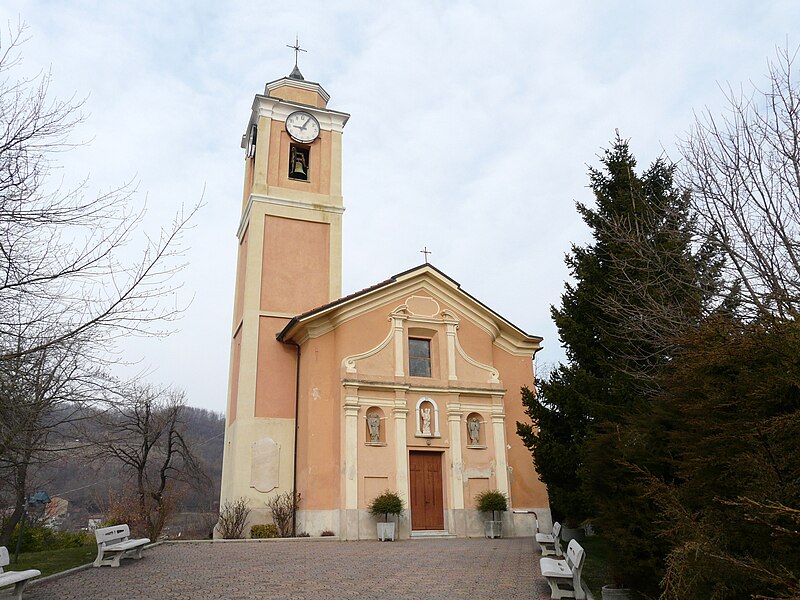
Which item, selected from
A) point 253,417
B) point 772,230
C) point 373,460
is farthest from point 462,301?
point 772,230

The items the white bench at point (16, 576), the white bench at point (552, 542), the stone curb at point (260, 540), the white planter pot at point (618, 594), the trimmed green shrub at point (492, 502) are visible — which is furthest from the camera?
the trimmed green shrub at point (492, 502)

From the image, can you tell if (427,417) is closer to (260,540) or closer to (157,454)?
(260,540)

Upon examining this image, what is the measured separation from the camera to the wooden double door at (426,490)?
60.8 ft

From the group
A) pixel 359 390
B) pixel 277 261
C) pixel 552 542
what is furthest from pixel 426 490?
pixel 277 261

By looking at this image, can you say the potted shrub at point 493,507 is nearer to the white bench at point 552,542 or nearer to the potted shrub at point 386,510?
the potted shrub at point 386,510

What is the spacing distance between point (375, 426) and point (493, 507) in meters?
4.13

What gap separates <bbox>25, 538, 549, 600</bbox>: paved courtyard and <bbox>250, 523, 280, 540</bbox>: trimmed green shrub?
3918 millimetres

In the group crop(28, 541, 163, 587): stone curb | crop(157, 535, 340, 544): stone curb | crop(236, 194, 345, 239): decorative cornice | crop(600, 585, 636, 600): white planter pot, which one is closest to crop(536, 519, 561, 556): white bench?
crop(600, 585, 636, 600): white planter pot

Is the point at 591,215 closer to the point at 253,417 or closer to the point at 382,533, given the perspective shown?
the point at 382,533

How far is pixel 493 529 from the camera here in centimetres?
1806

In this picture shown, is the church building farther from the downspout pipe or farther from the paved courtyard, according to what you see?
the paved courtyard

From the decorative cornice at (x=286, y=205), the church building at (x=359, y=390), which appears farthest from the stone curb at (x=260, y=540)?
the decorative cornice at (x=286, y=205)

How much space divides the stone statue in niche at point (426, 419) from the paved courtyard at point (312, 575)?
5301 millimetres

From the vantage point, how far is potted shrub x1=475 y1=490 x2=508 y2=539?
1809cm
